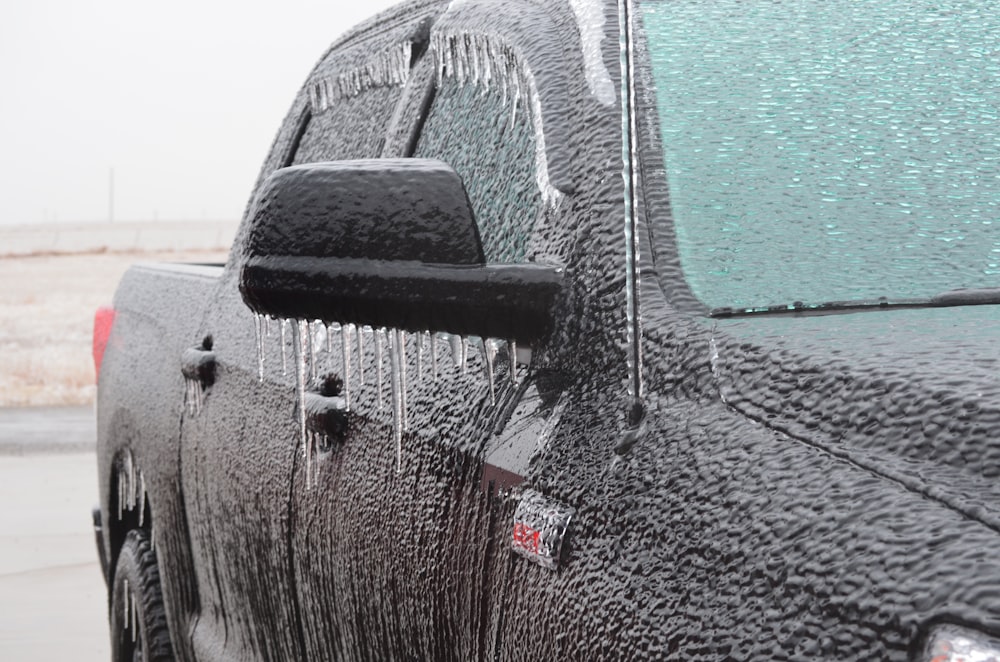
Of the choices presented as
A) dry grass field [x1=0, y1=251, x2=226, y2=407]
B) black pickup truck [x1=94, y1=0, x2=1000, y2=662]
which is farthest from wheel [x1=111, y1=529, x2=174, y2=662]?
black pickup truck [x1=94, y1=0, x2=1000, y2=662]

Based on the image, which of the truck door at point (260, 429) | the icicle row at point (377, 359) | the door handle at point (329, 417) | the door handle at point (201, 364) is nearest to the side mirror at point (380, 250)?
the icicle row at point (377, 359)

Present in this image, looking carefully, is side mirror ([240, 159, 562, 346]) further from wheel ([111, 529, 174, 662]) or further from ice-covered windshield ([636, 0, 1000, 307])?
wheel ([111, 529, 174, 662])

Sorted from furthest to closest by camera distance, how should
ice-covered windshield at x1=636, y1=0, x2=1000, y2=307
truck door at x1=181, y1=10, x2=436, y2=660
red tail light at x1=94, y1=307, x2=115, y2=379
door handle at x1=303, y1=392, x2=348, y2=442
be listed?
red tail light at x1=94, y1=307, x2=115, y2=379 → truck door at x1=181, y1=10, x2=436, y2=660 → door handle at x1=303, y1=392, x2=348, y2=442 → ice-covered windshield at x1=636, y1=0, x2=1000, y2=307

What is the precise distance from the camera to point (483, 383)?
213 centimetres

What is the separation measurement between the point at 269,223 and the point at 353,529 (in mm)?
719

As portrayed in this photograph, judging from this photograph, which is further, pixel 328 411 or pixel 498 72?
pixel 328 411

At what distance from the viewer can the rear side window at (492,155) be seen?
86.7 inches

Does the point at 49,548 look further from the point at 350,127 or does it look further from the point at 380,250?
the point at 380,250

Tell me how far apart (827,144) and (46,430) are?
10263 mm

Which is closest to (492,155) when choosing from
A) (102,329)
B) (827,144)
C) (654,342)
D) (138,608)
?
(827,144)

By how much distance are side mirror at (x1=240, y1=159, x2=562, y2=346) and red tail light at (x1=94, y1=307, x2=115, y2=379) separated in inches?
131

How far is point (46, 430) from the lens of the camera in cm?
1147

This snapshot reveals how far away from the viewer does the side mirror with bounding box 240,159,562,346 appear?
1.82 meters

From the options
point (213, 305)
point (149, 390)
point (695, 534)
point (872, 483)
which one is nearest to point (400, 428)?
point (695, 534)
